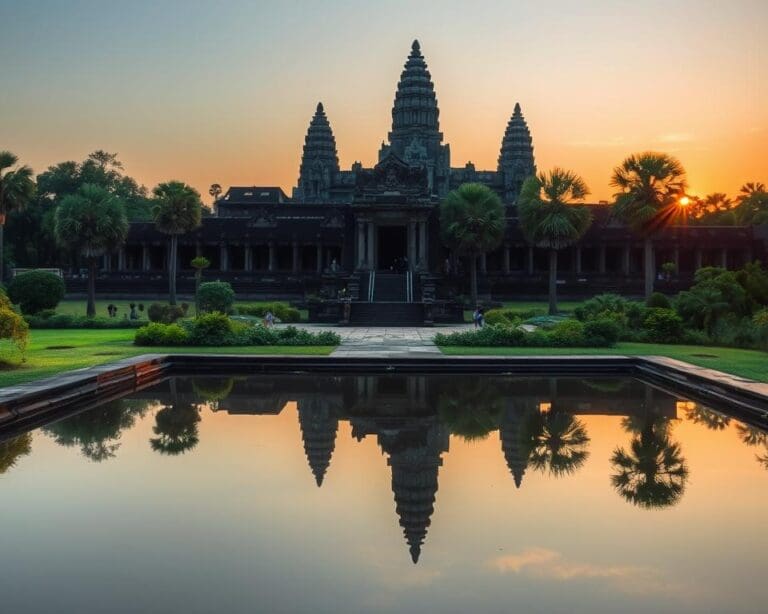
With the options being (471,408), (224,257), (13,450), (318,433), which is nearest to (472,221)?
(224,257)

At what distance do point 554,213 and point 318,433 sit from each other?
113 ft

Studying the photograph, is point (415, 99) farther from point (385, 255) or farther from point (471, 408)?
point (471, 408)

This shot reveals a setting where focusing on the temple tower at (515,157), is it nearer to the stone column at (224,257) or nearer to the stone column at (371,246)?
the stone column at (224,257)

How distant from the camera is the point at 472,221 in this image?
45188mm

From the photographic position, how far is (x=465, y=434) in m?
12.1

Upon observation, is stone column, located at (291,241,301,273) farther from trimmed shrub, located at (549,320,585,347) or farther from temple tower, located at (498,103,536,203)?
trimmed shrub, located at (549,320,585,347)

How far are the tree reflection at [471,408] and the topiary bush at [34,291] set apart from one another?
25.0 metres

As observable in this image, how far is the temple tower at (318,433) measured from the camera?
10.2 metres

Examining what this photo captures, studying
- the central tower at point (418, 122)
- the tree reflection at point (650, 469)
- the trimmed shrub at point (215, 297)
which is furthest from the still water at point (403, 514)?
the central tower at point (418, 122)

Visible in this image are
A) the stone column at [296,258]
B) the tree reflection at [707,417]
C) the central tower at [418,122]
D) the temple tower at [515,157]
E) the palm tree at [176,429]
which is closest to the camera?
Answer: the palm tree at [176,429]

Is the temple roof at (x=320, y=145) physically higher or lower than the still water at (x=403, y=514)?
higher

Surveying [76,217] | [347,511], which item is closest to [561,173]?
[76,217]

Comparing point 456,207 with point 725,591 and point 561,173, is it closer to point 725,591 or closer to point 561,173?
point 561,173

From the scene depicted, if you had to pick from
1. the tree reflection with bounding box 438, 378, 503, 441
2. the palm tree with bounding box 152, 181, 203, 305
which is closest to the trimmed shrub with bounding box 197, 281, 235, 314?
the palm tree with bounding box 152, 181, 203, 305
